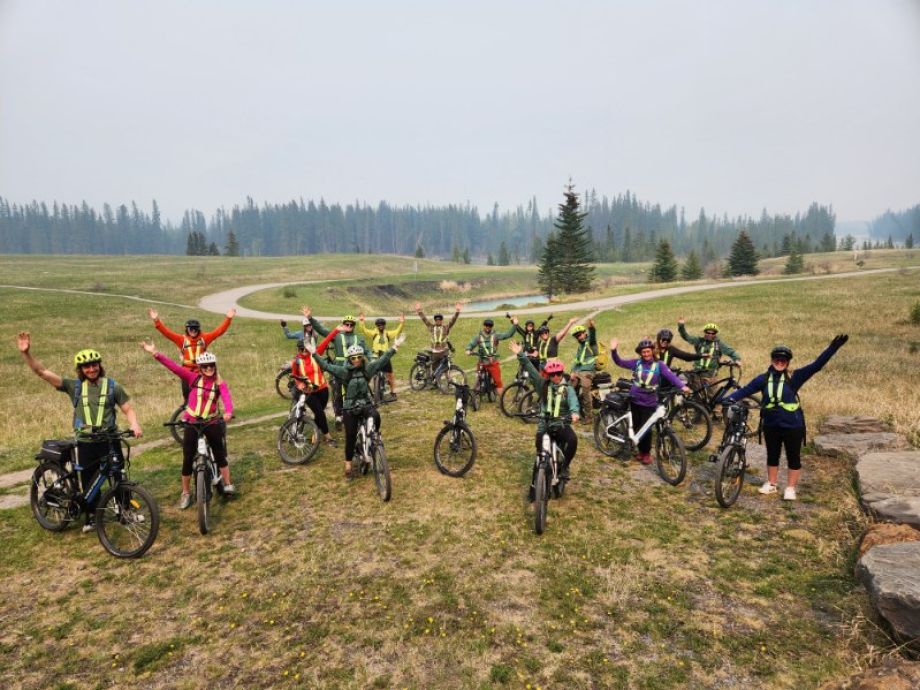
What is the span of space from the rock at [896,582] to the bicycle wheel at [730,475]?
246 centimetres

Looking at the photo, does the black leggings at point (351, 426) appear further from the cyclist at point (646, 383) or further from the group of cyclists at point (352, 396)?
the cyclist at point (646, 383)

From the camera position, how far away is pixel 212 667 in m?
5.17

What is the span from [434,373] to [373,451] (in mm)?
8053

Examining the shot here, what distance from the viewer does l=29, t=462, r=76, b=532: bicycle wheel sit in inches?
302

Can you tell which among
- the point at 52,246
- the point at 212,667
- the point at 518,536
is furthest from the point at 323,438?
the point at 52,246

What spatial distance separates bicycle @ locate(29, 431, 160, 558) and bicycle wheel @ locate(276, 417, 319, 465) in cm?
337

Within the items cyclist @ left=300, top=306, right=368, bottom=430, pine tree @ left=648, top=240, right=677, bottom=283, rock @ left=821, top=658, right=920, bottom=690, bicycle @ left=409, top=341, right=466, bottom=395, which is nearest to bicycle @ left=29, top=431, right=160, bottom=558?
cyclist @ left=300, top=306, right=368, bottom=430

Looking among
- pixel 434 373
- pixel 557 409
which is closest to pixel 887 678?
pixel 557 409

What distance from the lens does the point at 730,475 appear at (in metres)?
8.73

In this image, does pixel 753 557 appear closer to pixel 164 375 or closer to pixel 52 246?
pixel 164 375

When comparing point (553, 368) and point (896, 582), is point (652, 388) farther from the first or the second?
point (896, 582)

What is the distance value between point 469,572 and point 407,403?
9406mm

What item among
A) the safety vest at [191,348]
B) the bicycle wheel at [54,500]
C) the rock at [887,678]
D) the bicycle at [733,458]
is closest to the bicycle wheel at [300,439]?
the safety vest at [191,348]

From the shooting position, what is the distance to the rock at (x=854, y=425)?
10.8 m
